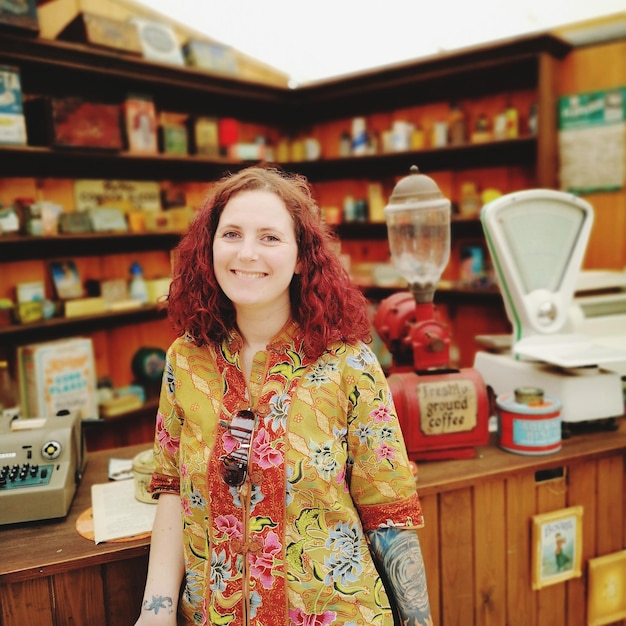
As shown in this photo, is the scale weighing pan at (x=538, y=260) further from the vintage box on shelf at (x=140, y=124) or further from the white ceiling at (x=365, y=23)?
the vintage box on shelf at (x=140, y=124)

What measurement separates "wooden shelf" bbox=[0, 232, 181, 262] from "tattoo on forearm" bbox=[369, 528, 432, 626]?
267cm

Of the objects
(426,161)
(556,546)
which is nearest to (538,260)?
(556,546)

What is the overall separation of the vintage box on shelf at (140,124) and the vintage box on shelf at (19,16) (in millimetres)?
609

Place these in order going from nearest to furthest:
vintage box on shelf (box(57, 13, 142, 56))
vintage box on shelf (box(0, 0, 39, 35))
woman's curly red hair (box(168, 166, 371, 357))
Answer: woman's curly red hair (box(168, 166, 371, 357)) → vintage box on shelf (box(0, 0, 39, 35)) → vintage box on shelf (box(57, 13, 142, 56))

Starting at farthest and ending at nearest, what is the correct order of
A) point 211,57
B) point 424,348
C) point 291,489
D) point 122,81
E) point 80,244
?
point 211,57, point 80,244, point 122,81, point 424,348, point 291,489

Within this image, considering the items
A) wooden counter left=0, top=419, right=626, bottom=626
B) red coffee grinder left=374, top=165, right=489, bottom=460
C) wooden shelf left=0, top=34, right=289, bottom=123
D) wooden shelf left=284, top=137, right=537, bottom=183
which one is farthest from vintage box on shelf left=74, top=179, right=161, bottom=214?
red coffee grinder left=374, top=165, right=489, bottom=460

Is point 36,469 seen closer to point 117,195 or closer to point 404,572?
point 404,572

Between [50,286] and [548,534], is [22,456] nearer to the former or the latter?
[548,534]

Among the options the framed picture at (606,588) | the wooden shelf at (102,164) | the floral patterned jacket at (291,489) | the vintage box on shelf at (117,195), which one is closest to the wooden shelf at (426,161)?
the wooden shelf at (102,164)

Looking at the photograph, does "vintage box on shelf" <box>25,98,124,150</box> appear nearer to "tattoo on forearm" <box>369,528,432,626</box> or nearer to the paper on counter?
the paper on counter

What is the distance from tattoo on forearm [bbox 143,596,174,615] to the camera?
1.12 meters

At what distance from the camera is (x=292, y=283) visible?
1.24 metres

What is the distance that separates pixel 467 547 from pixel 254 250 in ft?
3.08

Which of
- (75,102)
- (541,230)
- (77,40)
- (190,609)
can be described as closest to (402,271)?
(541,230)
